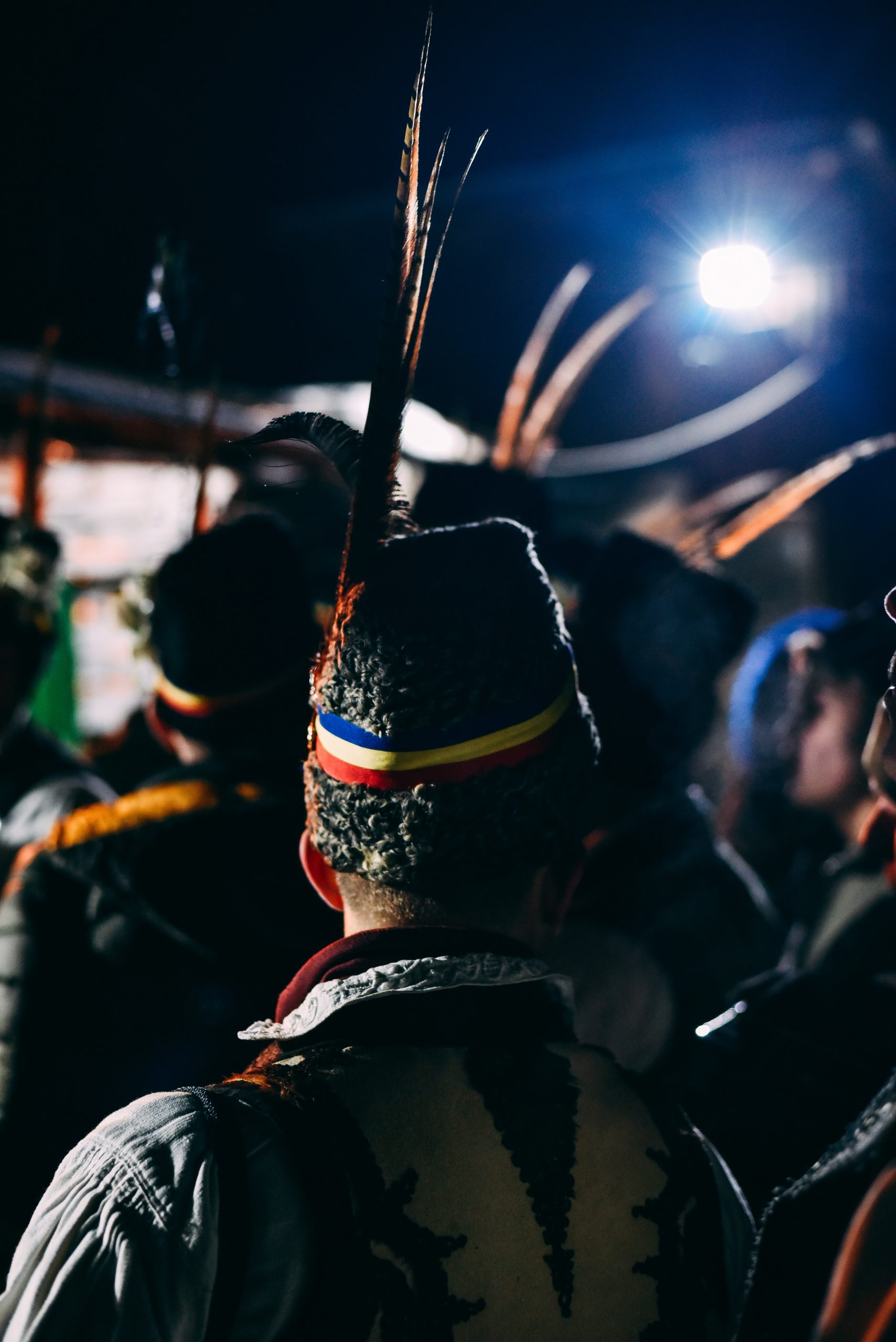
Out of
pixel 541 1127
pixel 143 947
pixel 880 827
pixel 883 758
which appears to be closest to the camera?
pixel 541 1127

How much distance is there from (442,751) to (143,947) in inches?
40.0

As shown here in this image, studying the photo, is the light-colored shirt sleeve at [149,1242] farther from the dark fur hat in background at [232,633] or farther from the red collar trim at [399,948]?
the dark fur hat in background at [232,633]

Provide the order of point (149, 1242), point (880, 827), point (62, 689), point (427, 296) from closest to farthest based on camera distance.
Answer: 1. point (149, 1242)
2. point (427, 296)
3. point (880, 827)
4. point (62, 689)

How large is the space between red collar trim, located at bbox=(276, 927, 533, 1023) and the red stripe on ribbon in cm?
16

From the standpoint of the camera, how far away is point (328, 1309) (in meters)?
0.77

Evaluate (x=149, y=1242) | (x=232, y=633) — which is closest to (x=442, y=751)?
(x=149, y=1242)

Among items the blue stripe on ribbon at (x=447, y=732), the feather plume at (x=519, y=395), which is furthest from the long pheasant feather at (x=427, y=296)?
the feather plume at (x=519, y=395)

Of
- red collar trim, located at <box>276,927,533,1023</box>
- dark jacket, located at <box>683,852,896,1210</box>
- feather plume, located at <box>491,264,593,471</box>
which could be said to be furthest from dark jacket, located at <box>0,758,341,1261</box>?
feather plume, located at <box>491,264,593,471</box>

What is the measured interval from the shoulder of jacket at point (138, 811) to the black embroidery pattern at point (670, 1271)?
1.12 meters

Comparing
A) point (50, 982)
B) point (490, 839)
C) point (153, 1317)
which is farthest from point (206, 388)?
point (153, 1317)

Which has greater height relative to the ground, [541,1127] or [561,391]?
[561,391]

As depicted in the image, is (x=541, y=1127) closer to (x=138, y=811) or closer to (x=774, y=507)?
(x=138, y=811)

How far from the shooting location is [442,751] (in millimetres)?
966

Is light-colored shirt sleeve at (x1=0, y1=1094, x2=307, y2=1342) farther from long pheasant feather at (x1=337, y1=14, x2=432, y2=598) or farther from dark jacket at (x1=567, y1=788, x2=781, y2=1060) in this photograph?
dark jacket at (x1=567, y1=788, x2=781, y2=1060)
